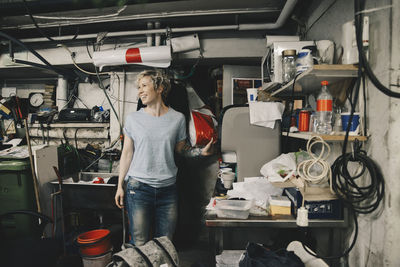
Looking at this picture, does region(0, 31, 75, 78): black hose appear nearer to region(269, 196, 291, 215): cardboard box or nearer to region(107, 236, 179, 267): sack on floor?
region(107, 236, 179, 267): sack on floor

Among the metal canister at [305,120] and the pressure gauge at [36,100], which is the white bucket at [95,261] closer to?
the metal canister at [305,120]

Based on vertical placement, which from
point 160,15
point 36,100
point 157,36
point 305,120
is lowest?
point 305,120

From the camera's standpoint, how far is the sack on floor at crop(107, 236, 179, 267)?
1.36 meters

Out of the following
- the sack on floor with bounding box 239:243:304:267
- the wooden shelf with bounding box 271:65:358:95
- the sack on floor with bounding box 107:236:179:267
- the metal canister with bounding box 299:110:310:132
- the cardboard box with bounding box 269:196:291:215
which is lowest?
the sack on floor with bounding box 107:236:179:267

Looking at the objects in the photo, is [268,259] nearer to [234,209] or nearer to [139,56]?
[234,209]

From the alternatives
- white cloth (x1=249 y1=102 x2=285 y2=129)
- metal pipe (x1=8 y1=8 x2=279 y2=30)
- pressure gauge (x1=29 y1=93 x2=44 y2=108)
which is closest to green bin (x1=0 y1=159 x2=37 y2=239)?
pressure gauge (x1=29 y1=93 x2=44 y2=108)

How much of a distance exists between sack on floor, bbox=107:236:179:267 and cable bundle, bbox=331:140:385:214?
1086mm

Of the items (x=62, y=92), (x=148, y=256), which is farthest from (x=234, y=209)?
(x=62, y=92)

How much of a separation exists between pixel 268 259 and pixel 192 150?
4.09 ft

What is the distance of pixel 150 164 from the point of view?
1.93 meters

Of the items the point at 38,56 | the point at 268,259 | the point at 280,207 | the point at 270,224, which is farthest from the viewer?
the point at 38,56

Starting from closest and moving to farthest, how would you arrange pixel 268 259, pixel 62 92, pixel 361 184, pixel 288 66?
pixel 268 259
pixel 361 184
pixel 288 66
pixel 62 92

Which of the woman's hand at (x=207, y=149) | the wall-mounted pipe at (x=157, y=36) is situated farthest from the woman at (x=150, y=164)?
the wall-mounted pipe at (x=157, y=36)

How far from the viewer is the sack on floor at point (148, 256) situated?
1.36 meters
